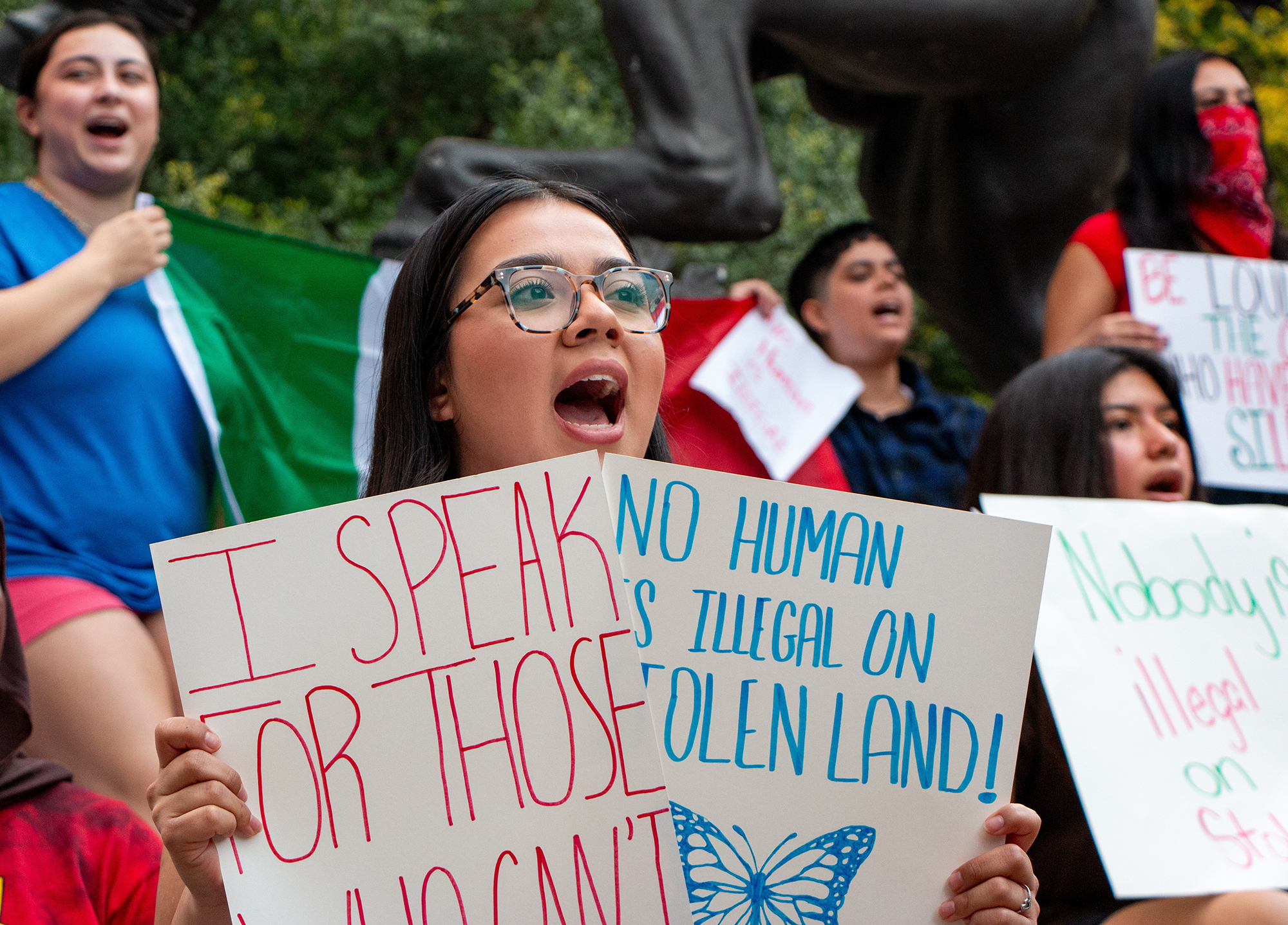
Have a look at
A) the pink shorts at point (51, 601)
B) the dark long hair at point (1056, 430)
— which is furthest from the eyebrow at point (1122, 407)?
the pink shorts at point (51, 601)

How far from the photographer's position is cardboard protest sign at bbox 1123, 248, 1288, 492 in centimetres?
325

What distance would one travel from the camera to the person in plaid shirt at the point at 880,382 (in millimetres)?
3971

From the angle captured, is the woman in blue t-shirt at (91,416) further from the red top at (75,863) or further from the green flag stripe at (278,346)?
the red top at (75,863)

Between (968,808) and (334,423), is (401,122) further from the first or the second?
(968,808)

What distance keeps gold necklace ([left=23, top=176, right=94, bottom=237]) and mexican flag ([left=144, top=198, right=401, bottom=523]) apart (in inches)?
6.3

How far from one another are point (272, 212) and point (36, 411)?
37.3 feet

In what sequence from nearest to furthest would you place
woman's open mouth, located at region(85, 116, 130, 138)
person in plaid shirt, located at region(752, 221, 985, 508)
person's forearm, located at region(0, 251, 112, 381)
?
1. person's forearm, located at region(0, 251, 112, 381)
2. woman's open mouth, located at region(85, 116, 130, 138)
3. person in plaid shirt, located at region(752, 221, 985, 508)

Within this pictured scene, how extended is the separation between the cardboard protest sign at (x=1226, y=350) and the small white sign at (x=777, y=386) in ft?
2.98

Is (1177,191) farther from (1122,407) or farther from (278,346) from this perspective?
(278,346)

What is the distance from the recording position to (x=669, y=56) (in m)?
3.52

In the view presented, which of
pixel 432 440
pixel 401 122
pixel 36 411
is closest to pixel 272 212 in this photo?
pixel 401 122

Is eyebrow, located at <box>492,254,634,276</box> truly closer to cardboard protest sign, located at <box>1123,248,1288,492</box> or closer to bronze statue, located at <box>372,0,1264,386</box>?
bronze statue, located at <box>372,0,1264,386</box>

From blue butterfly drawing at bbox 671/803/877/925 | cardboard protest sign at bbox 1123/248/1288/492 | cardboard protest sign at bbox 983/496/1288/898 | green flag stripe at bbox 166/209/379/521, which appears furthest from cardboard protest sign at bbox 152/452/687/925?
cardboard protest sign at bbox 1123/248/1288/492

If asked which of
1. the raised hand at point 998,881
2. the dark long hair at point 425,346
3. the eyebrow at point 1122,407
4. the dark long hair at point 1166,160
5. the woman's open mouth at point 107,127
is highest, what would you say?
the woman's open mouth at point 107,127
